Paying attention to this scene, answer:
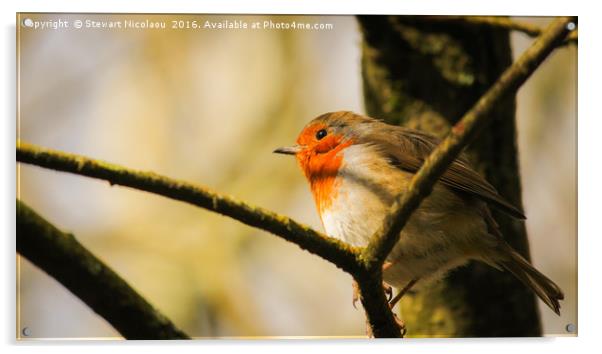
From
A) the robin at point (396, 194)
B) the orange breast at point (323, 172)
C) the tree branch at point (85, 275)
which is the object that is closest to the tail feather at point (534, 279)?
the robin at point (396, 194)

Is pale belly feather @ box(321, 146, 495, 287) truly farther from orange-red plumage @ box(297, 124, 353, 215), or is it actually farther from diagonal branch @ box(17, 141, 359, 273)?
diagonal branch @ box(17, 141, 359, 273)

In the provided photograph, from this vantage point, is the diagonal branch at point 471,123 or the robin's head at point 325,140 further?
the robin's head at point 325,140

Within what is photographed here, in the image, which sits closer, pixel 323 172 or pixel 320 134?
pixel 323 172

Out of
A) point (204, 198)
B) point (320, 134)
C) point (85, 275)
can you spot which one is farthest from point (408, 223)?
point (85, 275)

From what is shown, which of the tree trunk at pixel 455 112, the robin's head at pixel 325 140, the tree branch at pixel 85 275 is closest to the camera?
the tree branch at pixel 85 275

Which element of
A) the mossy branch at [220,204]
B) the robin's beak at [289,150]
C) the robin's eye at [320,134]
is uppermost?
the robin's eye at [320,134]

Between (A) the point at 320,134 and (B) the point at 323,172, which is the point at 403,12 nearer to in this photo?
(A) the point at 320,134

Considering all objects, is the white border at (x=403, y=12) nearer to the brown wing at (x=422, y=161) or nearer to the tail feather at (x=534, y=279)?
the tail feather at (x=534, y=279)
